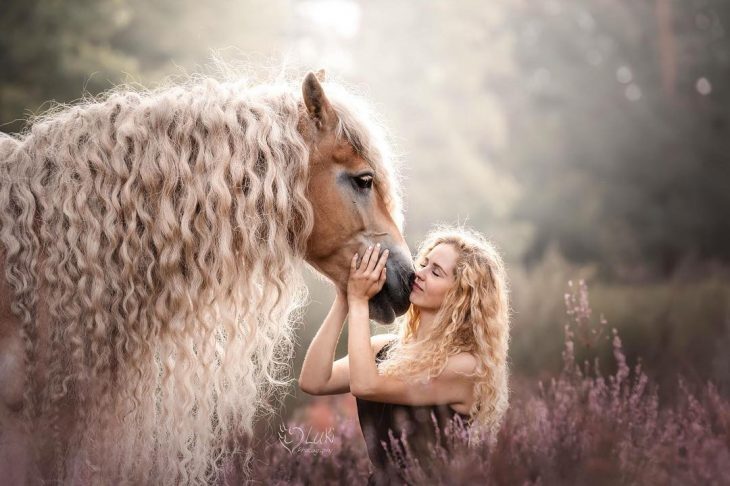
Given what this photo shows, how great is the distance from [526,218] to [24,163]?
717 inches

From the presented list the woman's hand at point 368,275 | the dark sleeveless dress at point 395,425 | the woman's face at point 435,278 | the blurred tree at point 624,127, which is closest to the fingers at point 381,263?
the woman's hand at point 368,275

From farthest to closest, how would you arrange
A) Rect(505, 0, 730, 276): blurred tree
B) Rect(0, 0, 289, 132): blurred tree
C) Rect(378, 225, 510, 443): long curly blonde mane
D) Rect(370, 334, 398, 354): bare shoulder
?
Rect(505, 0, 730, 276): blurred tree → Rect(0, 0, 289, 132): blurred tree → Rect(370, 334, 398, 354): bare shoulder → Rect(378, 225, 510, 443): long curly blonde mane

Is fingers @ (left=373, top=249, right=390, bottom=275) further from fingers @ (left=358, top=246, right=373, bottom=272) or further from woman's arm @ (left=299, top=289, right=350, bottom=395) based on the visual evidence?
woman's arm @ (left=299, top=289, right=350, bottom=395)

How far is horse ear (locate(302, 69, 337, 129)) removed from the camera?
303cm

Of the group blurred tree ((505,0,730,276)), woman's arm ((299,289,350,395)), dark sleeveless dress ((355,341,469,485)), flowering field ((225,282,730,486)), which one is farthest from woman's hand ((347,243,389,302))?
blurred tree ((505,0,730,276))

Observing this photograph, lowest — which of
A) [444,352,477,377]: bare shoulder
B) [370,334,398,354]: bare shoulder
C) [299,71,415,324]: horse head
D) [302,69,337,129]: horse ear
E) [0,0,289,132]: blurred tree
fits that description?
[444,352,477,377]: bare shoulder

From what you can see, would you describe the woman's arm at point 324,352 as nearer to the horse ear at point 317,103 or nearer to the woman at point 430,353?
the woman at point 430,353

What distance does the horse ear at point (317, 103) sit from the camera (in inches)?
119

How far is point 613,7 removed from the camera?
21.3 meters

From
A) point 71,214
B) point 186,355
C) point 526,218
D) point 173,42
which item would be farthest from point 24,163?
point 526,218

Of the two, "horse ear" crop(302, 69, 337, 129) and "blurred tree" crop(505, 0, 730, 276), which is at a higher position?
"blurred tree" crop(505, 0, 730, 276)

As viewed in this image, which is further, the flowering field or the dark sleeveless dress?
the dark sleeveless dress

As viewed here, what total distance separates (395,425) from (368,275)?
74cm

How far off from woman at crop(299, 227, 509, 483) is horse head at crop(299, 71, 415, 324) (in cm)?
7
